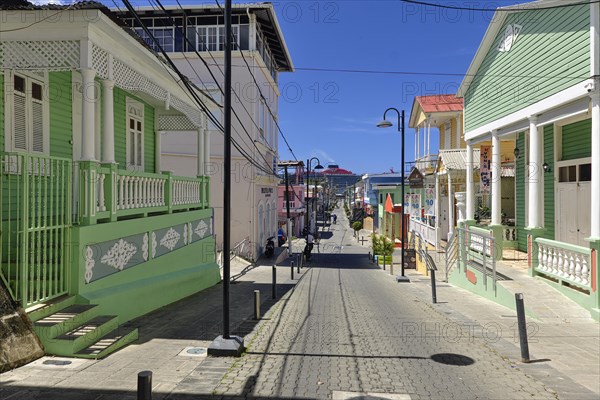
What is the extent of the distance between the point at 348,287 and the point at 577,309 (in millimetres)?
6909

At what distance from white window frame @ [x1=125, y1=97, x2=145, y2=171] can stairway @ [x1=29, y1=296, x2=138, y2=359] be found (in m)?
6.16

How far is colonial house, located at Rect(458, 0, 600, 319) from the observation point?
7957mm

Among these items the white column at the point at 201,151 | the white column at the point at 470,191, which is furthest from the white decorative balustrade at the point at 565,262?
the white column at the point at 201,151

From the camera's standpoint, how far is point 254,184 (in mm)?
22438

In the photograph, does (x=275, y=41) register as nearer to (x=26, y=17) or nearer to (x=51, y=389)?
(x=26, y=17)

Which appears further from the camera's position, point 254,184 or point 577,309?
point 254,184

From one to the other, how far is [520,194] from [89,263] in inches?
503

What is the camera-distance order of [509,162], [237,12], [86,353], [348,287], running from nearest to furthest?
[86,353] → [348,287] → [509,162] → [237,12]

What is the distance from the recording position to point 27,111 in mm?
7656

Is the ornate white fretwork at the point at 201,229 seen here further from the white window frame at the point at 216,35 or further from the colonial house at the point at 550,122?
the white window frame at the point at 216,35

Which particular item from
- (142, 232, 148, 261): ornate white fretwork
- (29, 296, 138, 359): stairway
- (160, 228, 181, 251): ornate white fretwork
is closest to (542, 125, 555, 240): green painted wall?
(160, 228, 181, 251): ornate white fretwork

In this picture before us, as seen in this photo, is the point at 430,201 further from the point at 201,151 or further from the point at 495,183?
the point at 201,151

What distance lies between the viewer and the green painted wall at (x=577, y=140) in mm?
10305

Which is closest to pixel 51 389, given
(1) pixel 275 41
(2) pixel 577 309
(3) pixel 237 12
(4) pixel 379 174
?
(2) pixel 577 309
